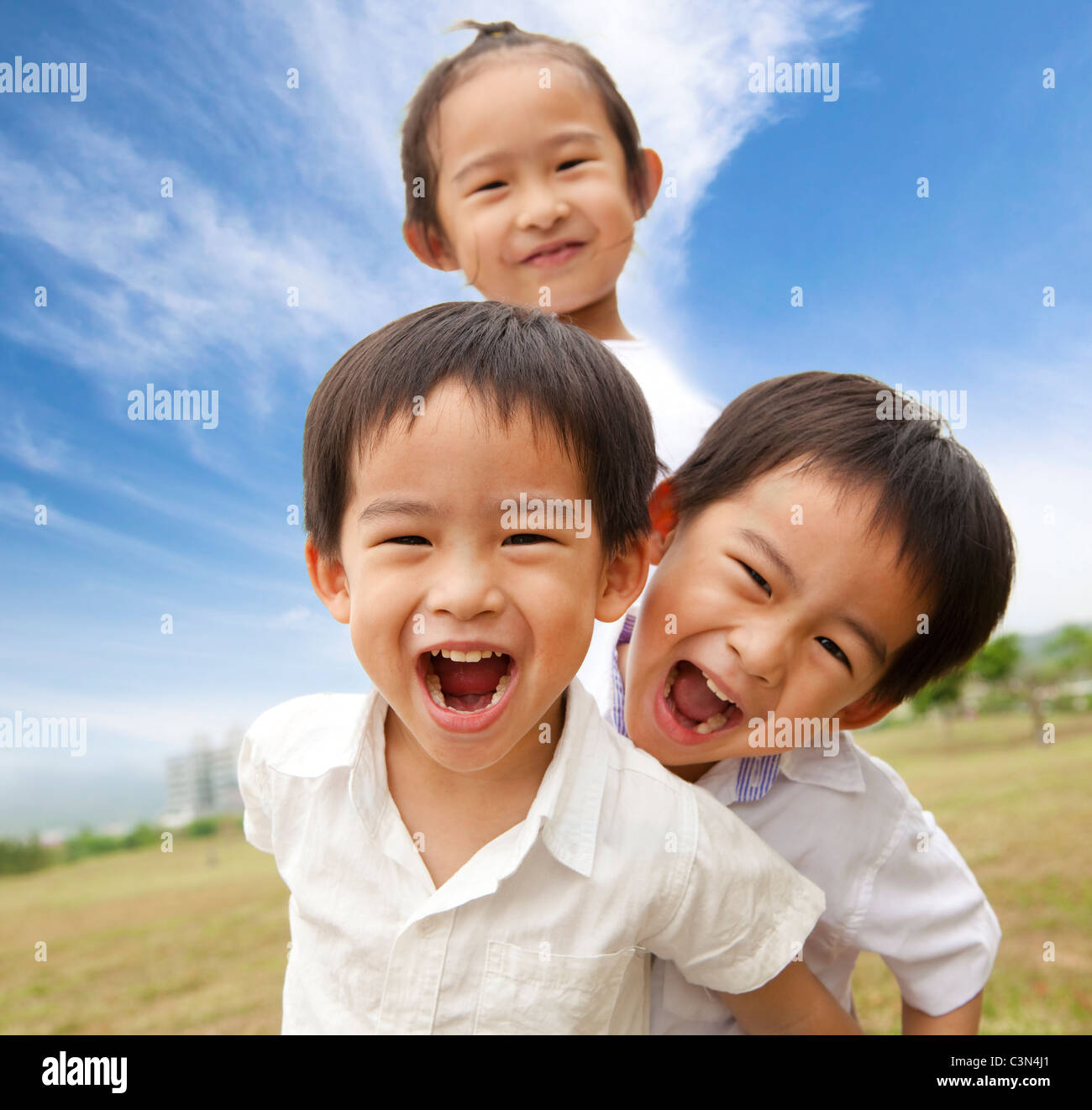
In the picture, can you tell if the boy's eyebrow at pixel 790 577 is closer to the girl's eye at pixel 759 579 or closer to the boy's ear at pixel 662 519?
the girl's eye at pixel 759 579

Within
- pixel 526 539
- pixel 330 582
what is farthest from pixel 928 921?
pixel 330 582

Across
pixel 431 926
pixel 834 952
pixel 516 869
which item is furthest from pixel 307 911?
pixel 834 952

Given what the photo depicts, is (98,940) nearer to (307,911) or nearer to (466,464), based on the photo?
(307,911)

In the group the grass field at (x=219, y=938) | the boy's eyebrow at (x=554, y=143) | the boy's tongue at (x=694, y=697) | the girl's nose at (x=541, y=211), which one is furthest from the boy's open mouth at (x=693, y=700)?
the grass field at (x=219, y=938)

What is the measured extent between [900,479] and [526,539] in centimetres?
53

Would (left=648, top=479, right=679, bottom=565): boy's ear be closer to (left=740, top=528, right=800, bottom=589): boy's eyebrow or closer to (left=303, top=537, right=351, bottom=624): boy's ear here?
(left=740, top=528, right=800, bottom=589): boy's eyebrow

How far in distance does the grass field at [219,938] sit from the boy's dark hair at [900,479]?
50.3 inches

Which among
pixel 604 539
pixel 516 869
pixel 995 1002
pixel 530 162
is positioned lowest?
pixel 995 1002

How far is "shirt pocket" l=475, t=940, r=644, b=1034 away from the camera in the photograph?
1100 mm

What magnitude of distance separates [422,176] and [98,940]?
8.69 ft

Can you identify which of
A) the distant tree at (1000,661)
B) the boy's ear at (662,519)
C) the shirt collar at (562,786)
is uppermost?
the distant tree at (1000,661)

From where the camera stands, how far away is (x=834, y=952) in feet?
4.61

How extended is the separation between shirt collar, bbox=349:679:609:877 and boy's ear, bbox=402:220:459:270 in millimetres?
985

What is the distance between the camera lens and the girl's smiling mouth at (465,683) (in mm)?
995
